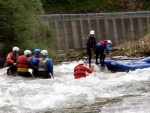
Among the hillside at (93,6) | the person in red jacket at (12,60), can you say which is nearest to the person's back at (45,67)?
the person in red jacket at (12,60)

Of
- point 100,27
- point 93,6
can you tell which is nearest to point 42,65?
point 100,27

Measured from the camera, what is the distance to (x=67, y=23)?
3981cm

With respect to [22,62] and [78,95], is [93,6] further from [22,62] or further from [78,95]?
[78,95]

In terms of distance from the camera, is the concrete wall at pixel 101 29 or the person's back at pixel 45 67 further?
the concrete wall at pixel 101 29

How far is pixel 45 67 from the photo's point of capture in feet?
57.1

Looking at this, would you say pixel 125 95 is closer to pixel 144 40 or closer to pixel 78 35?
pixel 144 40

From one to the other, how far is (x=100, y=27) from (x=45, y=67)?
23.9m

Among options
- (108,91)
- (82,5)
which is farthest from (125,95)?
(82,5)

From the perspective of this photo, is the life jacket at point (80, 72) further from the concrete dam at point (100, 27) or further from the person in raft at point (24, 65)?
the concrete dam at point (100, 27)

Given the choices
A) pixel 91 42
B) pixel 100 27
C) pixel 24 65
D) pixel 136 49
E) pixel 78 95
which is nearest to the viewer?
pixel 78 95

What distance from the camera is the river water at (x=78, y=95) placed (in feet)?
38.3

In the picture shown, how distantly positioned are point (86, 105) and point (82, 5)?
48661mm

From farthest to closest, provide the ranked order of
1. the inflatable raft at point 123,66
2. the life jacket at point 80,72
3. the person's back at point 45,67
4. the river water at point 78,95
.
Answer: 1. the inflatable raft at point 123,66
2. the person's back at point 45,67
3. the life jacket at point 80,72
4. the river water at point 78,95

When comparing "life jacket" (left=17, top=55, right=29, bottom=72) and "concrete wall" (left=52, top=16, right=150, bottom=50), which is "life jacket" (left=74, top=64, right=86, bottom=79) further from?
"concrete wall" (left=52, top=16, right=150, bottom=50)
